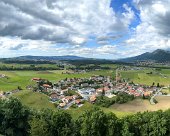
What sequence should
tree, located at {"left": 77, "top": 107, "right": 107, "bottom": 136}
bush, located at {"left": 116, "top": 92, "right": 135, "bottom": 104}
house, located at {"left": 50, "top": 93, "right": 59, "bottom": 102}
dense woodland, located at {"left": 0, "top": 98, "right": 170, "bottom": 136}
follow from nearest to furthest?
dense woodland, located at {"left": 0, "top": 98, "right": 170, "bottom": 136} < tree, located at {"left": 77, "top": 107, "right": 107, "bottom": 136} < bush, located at {"left": 116, "top": 92, "right": 135, "bottom": 104} < house, located at {"left": 50, "top": 93, "right": 59, "bottom": 102}

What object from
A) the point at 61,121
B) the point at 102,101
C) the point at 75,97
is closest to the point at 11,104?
the point at 61,121

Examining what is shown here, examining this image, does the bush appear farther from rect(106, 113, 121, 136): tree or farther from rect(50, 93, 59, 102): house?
rect(106, 113, 121, 136): tree

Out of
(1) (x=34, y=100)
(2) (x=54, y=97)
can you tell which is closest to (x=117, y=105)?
(1) (x=34, y=100)

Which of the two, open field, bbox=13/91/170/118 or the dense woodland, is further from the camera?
open field, bbox=13/91/170/118

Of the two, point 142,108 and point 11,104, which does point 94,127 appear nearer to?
point 11,104

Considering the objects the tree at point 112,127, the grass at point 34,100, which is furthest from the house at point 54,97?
the tree at point 112,127

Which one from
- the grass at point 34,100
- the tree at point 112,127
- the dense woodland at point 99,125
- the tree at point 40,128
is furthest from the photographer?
the grass at point 34,100

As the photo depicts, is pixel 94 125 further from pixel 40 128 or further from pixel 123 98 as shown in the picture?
pixel 123 98

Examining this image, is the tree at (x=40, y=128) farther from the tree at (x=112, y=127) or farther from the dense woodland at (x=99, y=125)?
the tree at (x=112, y=127)

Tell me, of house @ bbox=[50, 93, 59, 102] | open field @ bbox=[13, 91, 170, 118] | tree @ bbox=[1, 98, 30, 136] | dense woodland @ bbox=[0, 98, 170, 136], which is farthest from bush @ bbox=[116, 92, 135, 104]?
dense woodland @ bbox=[0, 98, 170, 136]
